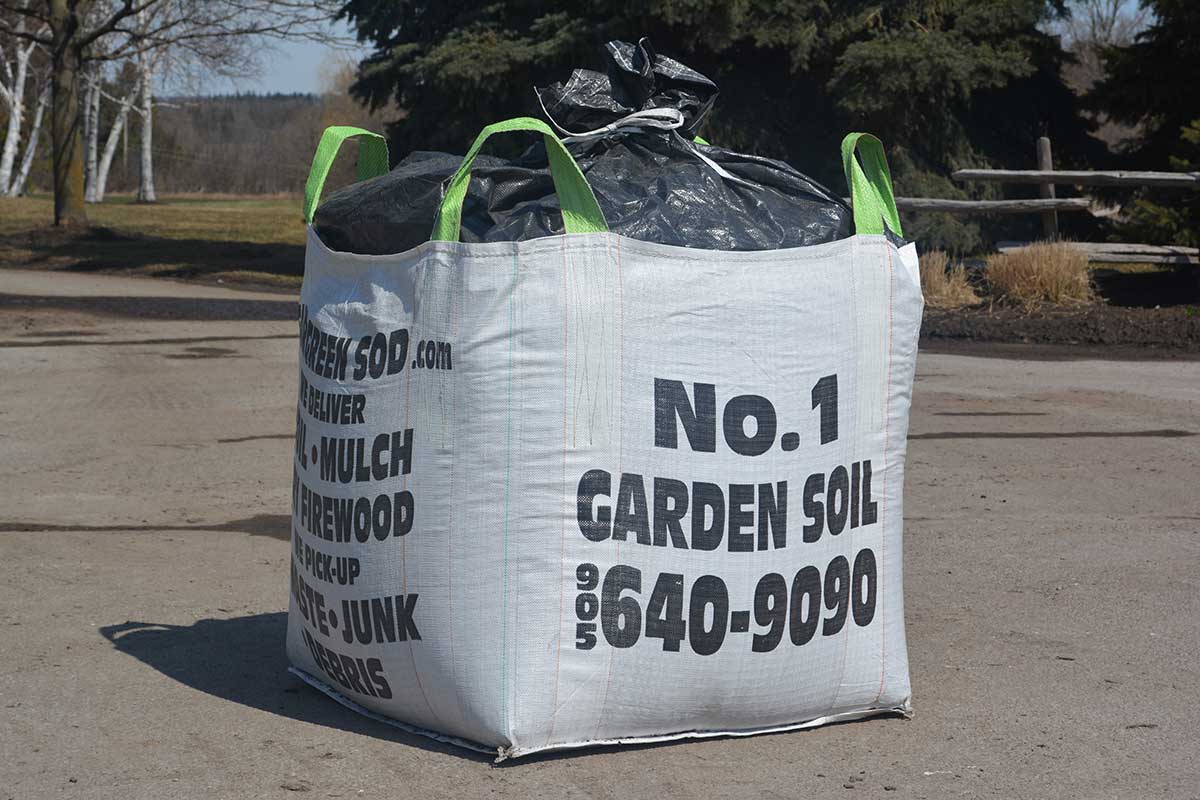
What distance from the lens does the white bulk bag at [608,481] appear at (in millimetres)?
3072

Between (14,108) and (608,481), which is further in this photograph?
(14,108)

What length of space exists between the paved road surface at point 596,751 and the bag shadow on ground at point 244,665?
11 mm

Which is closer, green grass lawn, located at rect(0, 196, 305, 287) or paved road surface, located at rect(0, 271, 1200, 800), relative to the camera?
paved road surface, located at rect(0, 271, 1200, 800)

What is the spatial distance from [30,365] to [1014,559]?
777cm

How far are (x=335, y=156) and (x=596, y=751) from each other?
5.85 feet

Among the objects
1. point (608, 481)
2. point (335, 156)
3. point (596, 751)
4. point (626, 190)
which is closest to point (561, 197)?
point (626, 190)

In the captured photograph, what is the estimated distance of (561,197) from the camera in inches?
122

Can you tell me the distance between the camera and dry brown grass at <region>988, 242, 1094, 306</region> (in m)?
14.5

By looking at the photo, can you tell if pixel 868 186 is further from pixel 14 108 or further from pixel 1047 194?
pixel 14 108

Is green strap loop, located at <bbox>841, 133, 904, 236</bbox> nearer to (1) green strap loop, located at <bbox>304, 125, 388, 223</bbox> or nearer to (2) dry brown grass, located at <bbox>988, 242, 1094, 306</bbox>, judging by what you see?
(1) green strap loop, located at <bbox>304, 125, 388, 223</bbox>

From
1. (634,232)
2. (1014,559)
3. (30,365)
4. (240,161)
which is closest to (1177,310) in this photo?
(1014,559)

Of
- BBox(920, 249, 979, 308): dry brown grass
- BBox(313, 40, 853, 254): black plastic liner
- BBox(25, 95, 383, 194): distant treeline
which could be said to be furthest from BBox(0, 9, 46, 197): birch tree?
BBox(313, 40, 853, 254): black plastic liner

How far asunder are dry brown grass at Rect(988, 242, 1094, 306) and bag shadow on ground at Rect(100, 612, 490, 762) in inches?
459

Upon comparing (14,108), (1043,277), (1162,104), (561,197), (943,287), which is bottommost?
(943,287)
